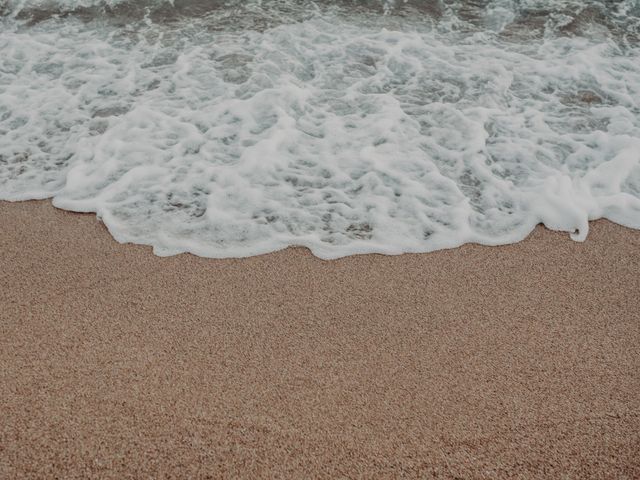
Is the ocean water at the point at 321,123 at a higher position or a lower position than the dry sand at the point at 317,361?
higher

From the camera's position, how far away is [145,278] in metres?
2.79

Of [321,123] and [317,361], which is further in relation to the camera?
[321,123]

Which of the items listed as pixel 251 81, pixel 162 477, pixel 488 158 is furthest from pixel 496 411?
pixel 251 81

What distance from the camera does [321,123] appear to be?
4.04m

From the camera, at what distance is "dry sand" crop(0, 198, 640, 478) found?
79.6 inches

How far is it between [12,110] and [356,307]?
10.7ft

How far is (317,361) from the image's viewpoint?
2.38m

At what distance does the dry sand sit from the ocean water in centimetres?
23

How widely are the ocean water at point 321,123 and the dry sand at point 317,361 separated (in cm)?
23

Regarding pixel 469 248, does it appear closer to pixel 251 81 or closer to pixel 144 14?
pixel 251 81

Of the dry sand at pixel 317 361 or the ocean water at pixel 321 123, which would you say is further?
the ocean water at pixel 321 123

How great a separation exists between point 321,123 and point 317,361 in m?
2.17

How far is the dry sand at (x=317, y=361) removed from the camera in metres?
2.02

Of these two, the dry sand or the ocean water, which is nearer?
the dry sand
